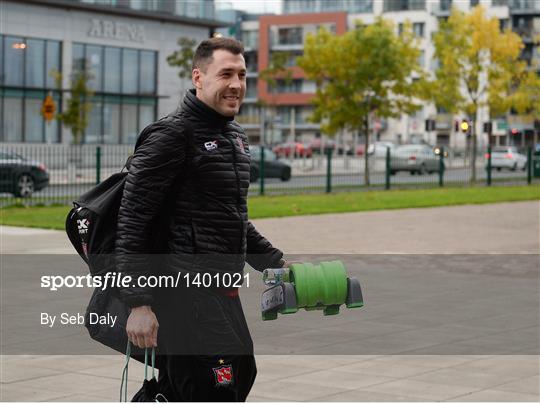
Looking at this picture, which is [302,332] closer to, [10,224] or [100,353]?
[100,353]

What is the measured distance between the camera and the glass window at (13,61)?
173ft

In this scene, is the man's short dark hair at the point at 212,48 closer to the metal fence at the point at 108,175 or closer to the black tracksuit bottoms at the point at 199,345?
the black tracksuit bottoms at the point at 199,345

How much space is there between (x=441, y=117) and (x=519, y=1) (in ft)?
45.2

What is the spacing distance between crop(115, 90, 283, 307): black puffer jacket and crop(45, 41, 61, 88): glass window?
5067cm

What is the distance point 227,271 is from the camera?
182 inches

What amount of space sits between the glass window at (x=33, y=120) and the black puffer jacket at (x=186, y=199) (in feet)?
166

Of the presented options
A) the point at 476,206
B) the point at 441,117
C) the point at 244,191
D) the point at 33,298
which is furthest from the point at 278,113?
the point at 244,191

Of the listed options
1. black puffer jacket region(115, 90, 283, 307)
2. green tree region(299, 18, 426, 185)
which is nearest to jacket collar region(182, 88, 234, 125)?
black puffer jacket region(115, 90, 283, 307)

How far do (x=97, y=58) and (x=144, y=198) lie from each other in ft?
176

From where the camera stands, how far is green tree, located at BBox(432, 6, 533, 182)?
48062 millimetres

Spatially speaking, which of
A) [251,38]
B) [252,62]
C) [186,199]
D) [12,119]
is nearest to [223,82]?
[186,199]

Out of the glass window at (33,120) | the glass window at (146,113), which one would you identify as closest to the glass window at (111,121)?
the glass window at (146,113)

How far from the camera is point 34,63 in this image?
5406cm

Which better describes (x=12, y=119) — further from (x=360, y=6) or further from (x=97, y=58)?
(x=360, y=6)
